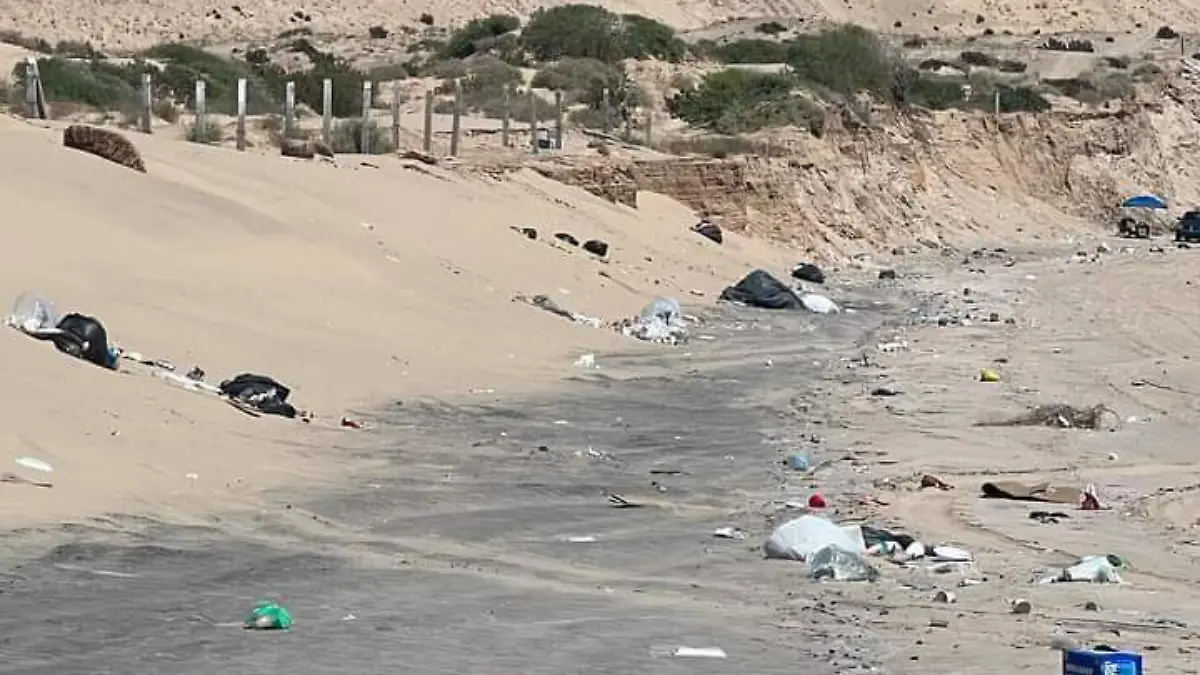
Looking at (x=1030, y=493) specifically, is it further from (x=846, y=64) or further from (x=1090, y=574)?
(x=846, y=64)

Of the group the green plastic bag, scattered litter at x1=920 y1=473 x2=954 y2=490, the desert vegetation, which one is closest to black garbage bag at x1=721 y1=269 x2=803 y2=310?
the desert vegetation

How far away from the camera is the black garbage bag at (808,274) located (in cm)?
3709

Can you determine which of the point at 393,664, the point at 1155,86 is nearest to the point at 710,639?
the point at 393,664

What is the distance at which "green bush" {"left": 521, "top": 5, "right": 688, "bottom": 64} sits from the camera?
56938 millimetres

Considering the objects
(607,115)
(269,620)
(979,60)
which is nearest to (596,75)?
(607,115)

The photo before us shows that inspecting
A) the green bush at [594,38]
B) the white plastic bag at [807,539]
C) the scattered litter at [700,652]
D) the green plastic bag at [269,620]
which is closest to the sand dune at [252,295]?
the green plastic bag at [269,620]

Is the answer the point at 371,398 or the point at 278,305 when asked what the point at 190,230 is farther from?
the point at 371,398

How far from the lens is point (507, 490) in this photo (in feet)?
46.1

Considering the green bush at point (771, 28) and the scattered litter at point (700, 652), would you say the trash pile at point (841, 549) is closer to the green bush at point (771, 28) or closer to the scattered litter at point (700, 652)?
the scattered litter at point (700, 652)

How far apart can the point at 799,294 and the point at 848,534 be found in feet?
70.6

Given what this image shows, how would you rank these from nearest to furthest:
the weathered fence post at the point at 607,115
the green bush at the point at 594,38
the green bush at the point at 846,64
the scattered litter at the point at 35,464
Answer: the scattered litter at the point at 35,464 < the weathered fence post at the point at 607,115 < the green bush at the point at 846,64 < the green bush at the point at 594,38

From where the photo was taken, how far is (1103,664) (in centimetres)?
729

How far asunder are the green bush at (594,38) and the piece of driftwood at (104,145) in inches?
1276

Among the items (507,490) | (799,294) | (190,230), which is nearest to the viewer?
(507,490)
